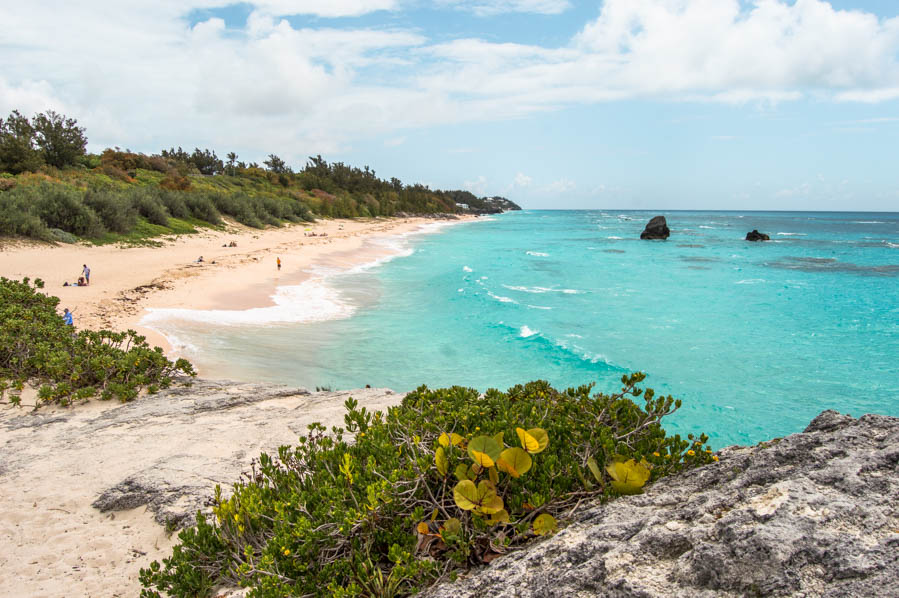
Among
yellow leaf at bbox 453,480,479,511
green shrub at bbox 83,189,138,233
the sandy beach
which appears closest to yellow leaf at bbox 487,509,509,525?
yellow leaf at bbox 453,480,479,511

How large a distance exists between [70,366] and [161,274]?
44.4 feet

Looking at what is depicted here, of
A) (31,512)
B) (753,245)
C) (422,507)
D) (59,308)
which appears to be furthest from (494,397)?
(753,245)

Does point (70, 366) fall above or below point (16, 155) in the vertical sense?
below

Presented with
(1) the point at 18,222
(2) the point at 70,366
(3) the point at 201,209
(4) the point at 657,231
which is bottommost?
(2) the point at 70,366

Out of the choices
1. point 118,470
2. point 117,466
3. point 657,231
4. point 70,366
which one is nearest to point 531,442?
point 118,470

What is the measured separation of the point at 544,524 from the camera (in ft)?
8.68

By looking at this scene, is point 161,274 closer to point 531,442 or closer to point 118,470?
point 118,470

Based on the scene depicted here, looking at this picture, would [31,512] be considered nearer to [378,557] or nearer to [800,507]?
[378,557]

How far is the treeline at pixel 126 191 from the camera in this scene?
76.5 ft

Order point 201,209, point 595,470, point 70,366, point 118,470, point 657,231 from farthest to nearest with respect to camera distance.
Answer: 1. point 657,231
2. point 201,209
3. point 70,366
4. point 118,470
5. point 595,470

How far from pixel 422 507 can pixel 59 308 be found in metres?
14.8

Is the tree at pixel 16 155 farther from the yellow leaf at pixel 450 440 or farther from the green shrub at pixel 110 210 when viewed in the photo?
the yellow leaf at pixel 450 440

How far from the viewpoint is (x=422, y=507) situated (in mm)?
2781

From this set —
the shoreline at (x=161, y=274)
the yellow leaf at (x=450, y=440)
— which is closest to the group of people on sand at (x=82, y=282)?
the shoreline at (x=161, y=274)
